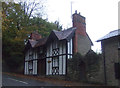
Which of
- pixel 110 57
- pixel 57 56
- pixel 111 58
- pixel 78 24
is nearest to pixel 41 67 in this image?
pixel 57 56

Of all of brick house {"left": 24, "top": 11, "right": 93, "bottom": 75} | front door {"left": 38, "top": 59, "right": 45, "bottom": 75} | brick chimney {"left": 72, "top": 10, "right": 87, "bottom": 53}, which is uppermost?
brick chimney {"left": 72, "top": 10, "right": 87, "bottom": 53}

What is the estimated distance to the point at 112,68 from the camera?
14.6 m

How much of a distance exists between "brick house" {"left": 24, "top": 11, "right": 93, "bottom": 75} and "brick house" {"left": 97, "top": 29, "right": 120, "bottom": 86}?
5.13 m

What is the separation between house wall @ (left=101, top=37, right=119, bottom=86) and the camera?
14.4 meters

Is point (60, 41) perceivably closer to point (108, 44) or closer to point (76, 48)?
point (76, 48)

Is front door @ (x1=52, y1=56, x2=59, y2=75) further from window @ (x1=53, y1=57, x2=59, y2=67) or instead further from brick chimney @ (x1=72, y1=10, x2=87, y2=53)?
brick chimney @ (x1=72, y1=10, x2=87, y2=53)

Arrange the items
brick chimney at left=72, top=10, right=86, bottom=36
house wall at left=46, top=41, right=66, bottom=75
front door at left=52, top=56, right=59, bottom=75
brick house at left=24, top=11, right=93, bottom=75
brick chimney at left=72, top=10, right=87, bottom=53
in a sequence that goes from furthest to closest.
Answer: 1. brick chimney at left=72, top=10, right=86, bottom=36
2. brick chimney at left=72, top=10, right=87, bottom=53
3. front door at left=52, top=56, right=59, bottom=75
4. brick house at left=24, top=11, right=93, bottom=75
5. house wall at left=46, top=41, right=66, bottom=75

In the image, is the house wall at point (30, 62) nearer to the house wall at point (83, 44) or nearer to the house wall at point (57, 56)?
the house wall at point (57, 56)

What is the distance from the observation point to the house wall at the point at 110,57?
14.4m

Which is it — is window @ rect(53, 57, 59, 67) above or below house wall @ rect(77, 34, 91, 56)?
below

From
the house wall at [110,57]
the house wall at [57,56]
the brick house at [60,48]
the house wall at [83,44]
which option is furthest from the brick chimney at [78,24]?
the house wall at [110,57]

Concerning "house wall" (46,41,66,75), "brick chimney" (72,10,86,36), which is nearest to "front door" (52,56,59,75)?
"house wall" (46,41,66,75)

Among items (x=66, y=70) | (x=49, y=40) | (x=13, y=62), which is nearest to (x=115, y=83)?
(x=66, y=70)

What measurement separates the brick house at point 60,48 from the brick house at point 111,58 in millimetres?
5131
